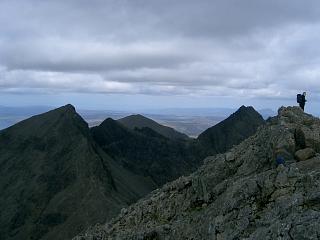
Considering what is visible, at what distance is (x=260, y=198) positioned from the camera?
33.0 metres

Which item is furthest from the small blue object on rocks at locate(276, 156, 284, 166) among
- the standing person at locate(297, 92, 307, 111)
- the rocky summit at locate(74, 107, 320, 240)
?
the standing person at locate(297, 92, 307, 111)

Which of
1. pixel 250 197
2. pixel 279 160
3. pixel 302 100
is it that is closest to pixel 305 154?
pixel 279 160

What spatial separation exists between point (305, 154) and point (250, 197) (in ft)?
21.0

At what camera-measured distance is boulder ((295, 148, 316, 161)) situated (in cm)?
3709

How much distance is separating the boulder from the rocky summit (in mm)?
56

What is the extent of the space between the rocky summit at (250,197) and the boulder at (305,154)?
56mm

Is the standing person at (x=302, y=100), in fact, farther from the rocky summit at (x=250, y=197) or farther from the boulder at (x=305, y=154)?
the boulder at (x=305, y=154)

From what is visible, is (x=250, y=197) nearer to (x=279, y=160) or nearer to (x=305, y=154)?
(x=279, y=160)

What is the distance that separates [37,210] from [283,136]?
167460 mm

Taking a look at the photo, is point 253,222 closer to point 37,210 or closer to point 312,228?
point 312,228

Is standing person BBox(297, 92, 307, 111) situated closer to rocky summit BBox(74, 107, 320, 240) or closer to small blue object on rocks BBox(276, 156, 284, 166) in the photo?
rocky summit BBox(74, 107, 320, 240)

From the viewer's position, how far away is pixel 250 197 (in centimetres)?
3359

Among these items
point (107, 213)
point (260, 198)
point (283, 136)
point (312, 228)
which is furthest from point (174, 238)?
point (107, 213)

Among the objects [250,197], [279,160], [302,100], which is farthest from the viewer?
[302,100]
